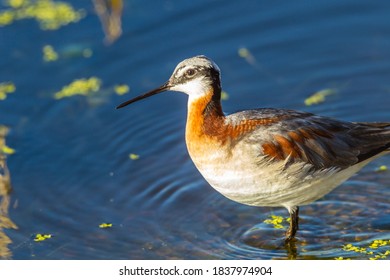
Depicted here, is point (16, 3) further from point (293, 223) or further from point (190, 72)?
point (293, 223)

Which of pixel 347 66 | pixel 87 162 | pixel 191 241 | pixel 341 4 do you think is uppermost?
pixel 341 4

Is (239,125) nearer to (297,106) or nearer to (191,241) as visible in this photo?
(191,241)

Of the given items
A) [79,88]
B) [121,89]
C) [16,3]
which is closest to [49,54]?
[79,88]

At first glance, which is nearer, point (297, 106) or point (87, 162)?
→ point (87, 162)

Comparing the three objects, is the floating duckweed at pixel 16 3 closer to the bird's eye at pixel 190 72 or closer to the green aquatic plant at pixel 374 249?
the bird's eye at pixel 190 72

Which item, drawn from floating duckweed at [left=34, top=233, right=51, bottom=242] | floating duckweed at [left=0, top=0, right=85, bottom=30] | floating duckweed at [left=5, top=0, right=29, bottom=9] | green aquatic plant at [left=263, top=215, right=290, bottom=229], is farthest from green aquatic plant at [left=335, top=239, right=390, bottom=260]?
floating duckweed at [left=5, top=0, right=29, bottom=9]

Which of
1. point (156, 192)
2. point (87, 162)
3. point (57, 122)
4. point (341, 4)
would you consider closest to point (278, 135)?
point (156, 192)

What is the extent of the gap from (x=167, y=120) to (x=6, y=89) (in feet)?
6.65

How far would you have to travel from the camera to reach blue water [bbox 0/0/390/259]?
9.62 meters

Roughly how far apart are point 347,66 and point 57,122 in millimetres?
3647

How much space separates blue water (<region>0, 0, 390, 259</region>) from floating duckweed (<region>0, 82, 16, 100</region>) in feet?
0.27

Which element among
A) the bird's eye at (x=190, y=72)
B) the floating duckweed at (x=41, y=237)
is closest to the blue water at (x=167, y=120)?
the floating duckweed at (x=41, y=237)

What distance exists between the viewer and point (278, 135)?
909 cm

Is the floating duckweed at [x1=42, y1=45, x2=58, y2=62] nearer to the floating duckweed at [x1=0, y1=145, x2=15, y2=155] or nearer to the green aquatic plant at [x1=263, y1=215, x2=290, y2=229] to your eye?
the floating duckweed at [x1=0, y1=145, x2=15, y2=155]
